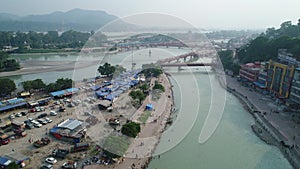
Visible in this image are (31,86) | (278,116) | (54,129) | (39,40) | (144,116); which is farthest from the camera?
(39,40)

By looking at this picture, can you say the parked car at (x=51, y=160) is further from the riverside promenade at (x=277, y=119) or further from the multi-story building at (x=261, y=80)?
the multi-story building at (x=261, y=80)

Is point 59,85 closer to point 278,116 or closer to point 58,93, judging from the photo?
point 58,93

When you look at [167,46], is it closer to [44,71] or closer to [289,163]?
[44,71]

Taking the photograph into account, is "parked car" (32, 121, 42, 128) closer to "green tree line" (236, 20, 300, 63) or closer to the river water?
the river water

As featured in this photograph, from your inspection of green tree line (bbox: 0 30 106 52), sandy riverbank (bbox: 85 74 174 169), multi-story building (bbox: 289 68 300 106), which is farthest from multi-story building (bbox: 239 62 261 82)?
green tree line (bbox: 0 30 106 52)

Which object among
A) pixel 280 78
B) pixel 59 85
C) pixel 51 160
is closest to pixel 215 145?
pixel 51 160

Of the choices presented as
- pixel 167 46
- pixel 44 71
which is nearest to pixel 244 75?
pixel 44 71

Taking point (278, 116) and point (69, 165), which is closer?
point (69, 165)
